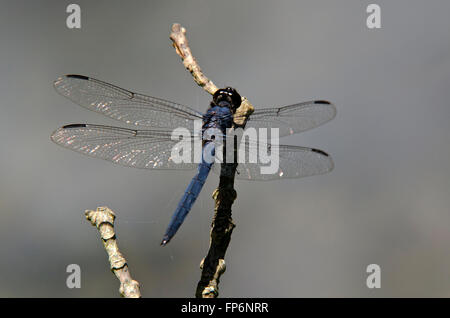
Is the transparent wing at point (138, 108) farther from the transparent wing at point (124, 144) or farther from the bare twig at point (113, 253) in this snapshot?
the bare twig at point (113, 253)

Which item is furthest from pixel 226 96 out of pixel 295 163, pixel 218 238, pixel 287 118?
pixel 218 238

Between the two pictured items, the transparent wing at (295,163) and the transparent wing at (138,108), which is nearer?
the transparent wing at (295,163)

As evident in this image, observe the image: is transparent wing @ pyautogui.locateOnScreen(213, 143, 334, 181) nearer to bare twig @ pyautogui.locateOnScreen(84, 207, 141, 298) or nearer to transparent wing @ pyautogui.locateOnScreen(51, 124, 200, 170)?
transparent wing @ pyautogui.locateOnScreen(51, 124, 200, 170)

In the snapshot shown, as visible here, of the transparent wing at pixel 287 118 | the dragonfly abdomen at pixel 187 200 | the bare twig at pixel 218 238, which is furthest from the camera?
the transparent wing at pixel 287 118

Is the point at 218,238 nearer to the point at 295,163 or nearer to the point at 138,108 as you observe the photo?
the point at 295,163

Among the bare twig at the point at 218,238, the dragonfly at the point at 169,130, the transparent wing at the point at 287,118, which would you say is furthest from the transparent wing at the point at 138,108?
the bare twig at the point at 218,238

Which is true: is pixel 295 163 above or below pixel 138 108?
below
